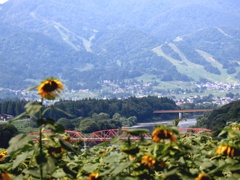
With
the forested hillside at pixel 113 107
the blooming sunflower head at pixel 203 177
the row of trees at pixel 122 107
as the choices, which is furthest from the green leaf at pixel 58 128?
the row of trees at pixel 122 107

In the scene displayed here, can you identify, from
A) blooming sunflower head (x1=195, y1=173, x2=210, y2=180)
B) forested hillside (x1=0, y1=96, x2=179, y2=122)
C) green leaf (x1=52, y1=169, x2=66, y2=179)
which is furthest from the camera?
forested hillside (x1=0, y1=96, x2=179, y2=122)

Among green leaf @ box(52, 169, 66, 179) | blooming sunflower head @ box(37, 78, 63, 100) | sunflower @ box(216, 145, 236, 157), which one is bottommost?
green leaf @ box(52, 169, 66, 179)

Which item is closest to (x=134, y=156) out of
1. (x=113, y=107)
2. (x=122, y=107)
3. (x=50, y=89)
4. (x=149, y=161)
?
(x=149, y=161)

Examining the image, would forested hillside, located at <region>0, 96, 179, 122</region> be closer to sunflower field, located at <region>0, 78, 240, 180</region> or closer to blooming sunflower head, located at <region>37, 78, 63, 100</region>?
sunflower field, located at <region>0, 78, 240, 180</region>

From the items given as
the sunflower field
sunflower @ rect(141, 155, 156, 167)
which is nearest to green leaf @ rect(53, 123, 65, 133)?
the sunflower field

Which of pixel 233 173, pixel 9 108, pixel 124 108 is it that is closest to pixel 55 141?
pixel 233 173

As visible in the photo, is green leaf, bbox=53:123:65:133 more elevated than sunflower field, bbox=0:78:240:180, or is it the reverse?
green leaf, bbox=53:123:65:133

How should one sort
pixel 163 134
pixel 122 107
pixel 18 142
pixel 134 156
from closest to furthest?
pixel 18 142
pixel 163 134
pixel 134 156
pixel 122 107

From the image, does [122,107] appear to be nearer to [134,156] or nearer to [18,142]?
[134,156]

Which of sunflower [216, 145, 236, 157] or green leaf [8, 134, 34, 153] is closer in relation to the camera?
green leaf [8, 134, 34, 153]

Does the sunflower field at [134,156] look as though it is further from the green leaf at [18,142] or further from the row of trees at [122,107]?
the row of trees at [122,107]
